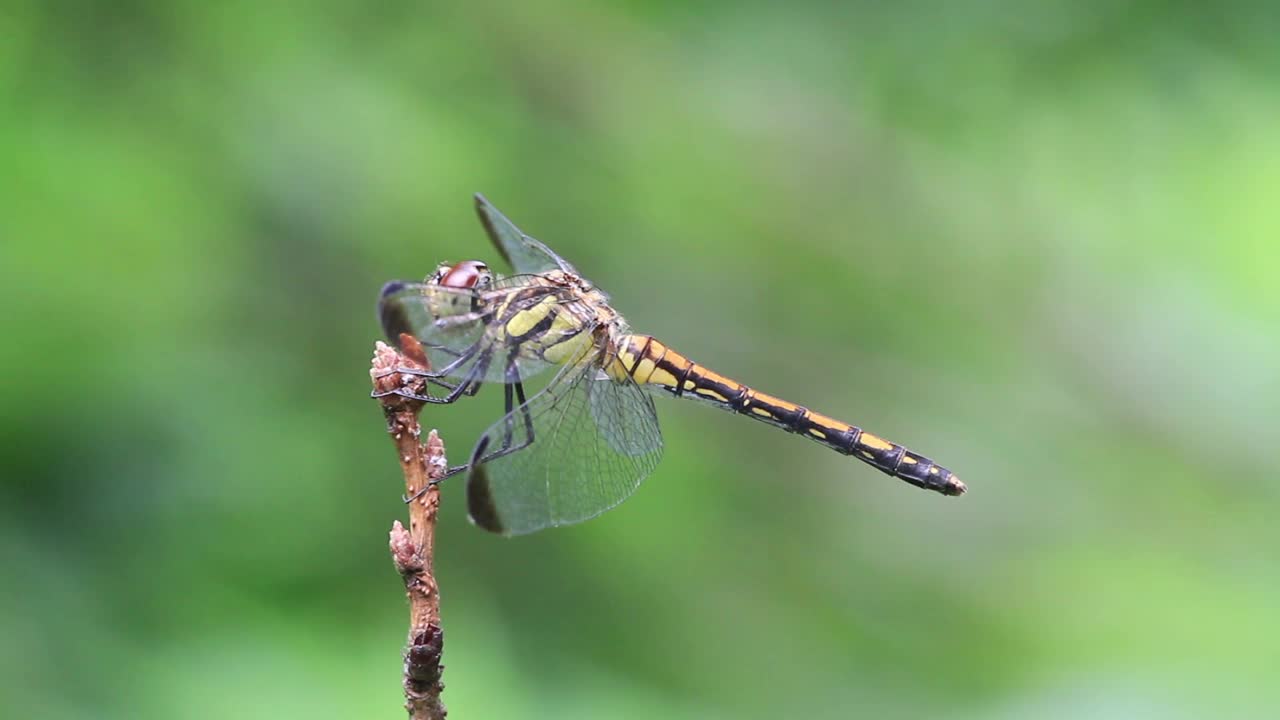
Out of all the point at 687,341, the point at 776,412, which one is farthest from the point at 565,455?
the point at 687,341

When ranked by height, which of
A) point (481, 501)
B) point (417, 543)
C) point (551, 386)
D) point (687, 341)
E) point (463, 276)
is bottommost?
point (417, 543)

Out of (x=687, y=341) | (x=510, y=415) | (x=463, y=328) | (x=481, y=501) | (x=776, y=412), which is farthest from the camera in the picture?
(x=687, y=341)

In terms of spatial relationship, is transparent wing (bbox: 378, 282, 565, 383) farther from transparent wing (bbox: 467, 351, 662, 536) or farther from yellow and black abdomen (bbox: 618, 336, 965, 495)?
yellow and black abdomen (bbox: 618, 336, 965, 495)

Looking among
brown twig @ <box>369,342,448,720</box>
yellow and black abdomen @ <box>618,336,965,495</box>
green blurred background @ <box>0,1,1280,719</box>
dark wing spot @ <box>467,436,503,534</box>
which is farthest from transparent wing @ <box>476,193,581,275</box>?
brown twig @ <box>369,342,448,720</box>

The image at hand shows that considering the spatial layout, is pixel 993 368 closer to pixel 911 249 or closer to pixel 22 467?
pixel 911 249

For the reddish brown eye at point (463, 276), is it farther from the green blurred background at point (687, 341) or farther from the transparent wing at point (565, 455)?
the green blurred background at point (687, 341)

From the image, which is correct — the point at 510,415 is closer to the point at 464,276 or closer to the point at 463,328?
the point at 463,328

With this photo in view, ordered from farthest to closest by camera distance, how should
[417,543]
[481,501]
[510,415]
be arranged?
1. [510,415]
2. [481,501]
3. [417,543]

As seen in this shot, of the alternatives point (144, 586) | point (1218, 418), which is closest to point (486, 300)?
point (144, 586)
